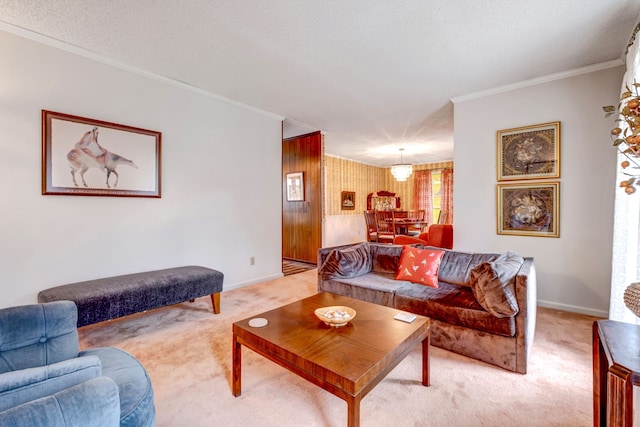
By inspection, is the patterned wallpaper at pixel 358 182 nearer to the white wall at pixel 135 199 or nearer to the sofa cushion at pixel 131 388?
the white wall at pixel 135 199

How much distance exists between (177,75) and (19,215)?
6.47 feet

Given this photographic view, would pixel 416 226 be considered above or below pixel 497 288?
above

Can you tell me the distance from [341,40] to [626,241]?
289 cm

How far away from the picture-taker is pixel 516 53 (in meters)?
2.69

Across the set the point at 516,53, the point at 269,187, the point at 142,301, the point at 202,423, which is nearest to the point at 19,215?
the point at 142,301

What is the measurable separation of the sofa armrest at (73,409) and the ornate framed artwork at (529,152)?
398 cm

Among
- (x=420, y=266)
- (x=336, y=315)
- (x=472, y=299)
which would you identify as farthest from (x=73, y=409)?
(x=420, y=266)

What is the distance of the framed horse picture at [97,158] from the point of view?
8.27 feet

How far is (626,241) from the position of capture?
2.30m

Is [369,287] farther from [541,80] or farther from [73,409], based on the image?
[541,80]

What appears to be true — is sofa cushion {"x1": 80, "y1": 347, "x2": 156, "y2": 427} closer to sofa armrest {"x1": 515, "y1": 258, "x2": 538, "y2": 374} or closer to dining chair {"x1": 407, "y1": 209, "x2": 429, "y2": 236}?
sofa armrest {"x1": 515, "y1": 258, "x2": 538, "y2": 374}

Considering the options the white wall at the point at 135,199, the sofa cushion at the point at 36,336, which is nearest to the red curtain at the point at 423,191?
the white wall at the point at 135,199

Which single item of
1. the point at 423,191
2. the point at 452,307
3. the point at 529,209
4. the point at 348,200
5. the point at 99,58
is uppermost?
the point at 99,58

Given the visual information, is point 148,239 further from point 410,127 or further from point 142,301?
point 410,127
